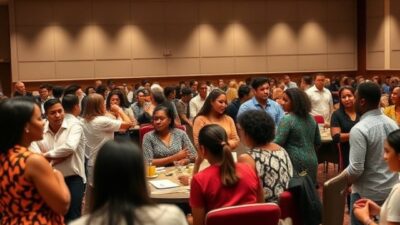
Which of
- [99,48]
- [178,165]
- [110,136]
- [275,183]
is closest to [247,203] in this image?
[275,183]

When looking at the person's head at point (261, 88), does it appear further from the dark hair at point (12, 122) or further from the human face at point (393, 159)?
the dark hair at point (12, 122)

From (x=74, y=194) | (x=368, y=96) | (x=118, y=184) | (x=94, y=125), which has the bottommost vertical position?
(x=74, y=194)

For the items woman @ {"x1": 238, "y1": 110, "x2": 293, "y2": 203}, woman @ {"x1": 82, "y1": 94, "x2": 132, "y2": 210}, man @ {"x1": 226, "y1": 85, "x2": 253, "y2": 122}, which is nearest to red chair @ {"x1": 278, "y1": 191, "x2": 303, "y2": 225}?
woman @ {"x1": 238, "y1": 110, "x2": 293, "y2": 203}

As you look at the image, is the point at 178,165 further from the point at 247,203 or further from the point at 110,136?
the point at 247,203

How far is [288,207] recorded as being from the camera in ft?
13.3

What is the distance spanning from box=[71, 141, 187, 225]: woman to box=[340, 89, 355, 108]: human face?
460 cm

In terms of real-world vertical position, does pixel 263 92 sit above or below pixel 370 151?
above

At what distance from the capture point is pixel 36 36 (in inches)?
725

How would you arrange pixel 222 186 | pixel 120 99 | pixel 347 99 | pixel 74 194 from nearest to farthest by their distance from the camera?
pixel 222 186 → pixel 74 194 → pixel 347 99 → pixel 120 99

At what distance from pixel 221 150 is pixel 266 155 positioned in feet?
1.97

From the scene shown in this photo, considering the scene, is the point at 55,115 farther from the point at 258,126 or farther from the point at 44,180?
the point at 44,180

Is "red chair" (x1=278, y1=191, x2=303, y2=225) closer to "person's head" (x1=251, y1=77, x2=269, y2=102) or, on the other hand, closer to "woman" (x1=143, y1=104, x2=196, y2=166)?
"woman" (x1=143, y1=104, x2=196, y2=166)

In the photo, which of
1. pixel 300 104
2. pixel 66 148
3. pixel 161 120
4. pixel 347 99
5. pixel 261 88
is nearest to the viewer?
pixel 66 148

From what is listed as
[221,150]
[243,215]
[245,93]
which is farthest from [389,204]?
[245,93]
